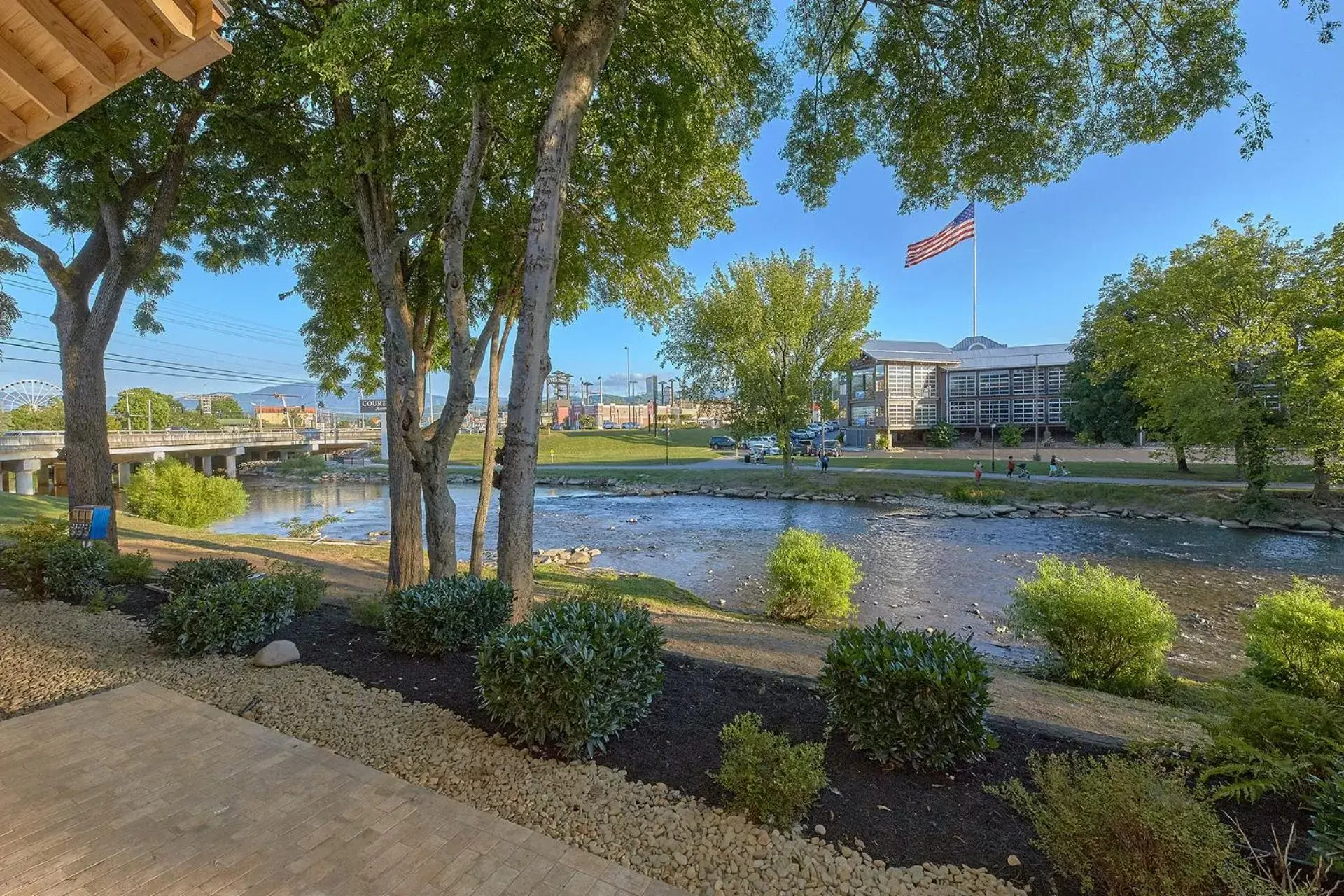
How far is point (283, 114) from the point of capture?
7.49m

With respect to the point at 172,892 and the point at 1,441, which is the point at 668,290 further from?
the point at 1,441

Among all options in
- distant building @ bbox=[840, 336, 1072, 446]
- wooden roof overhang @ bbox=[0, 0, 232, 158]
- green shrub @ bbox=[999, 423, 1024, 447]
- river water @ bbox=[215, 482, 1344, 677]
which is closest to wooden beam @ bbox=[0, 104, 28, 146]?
wooden roof overhang @ bbox=[0, 0, 232, 158]

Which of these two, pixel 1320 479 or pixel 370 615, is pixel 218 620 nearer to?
pixel 370 615

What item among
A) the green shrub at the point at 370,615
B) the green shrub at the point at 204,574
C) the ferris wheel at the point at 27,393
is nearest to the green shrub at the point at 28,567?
the green shrub at the point at 204,574

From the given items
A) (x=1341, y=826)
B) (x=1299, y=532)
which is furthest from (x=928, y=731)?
(x=1299, y=532)

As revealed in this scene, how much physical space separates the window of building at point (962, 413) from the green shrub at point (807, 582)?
45.9 metres

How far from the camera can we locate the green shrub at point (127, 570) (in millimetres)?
6660

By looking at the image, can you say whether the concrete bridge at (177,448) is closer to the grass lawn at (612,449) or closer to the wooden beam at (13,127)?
the wooden beam at (13,127)

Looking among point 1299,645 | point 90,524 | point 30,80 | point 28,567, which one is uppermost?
point 30,80

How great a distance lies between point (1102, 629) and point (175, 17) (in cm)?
889

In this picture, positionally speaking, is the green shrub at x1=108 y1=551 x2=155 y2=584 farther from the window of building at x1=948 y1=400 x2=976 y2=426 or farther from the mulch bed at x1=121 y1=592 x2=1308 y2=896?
the window of building at x1=948 y1=400 x2=976 y2=426

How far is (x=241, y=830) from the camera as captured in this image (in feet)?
8.63

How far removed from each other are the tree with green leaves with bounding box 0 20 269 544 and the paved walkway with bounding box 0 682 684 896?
6089mm

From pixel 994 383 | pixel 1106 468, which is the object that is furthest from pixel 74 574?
pixel 994 383
